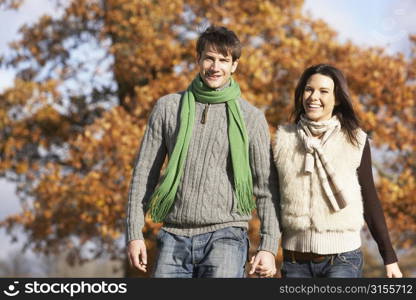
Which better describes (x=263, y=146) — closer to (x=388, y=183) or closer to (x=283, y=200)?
(x=283, y=200)

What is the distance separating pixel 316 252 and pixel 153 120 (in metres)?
1.37

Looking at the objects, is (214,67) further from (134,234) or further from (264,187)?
(134,234)

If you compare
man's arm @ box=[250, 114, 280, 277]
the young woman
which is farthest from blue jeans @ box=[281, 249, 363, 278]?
man's arm @ box=[250, 114, 280, 277]

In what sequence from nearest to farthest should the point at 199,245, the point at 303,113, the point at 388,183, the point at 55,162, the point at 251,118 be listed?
the point at 199,245
the point at 251,118
the point at 303,113
the point at 388,183
the point at 55,162

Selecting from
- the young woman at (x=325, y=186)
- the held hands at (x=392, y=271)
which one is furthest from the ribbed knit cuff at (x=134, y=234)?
the held hands at (x=392, y=271)

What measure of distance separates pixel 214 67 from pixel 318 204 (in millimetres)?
1141

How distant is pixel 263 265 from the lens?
12.8 feet

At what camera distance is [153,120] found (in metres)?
4.16

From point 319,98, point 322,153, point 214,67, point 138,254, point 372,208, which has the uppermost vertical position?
point 214,67

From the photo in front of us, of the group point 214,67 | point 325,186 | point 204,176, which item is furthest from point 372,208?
point 214,67

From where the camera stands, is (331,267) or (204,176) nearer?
(204,176)

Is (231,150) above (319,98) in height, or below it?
below

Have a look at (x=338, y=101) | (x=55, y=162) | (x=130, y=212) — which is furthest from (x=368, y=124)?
(x=130, y=212)

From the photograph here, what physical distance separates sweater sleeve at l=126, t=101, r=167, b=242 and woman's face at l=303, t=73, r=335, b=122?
1.01m
